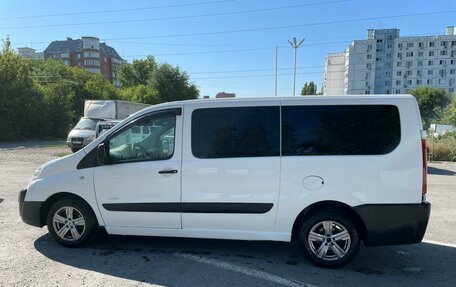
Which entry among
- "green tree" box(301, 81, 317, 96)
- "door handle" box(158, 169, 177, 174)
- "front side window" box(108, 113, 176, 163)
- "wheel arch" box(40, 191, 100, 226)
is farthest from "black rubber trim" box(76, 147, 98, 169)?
"green tree" box(301, 81, 317, 96)

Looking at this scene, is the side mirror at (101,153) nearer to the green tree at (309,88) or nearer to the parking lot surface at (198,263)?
the parking lot surface at (198,263)

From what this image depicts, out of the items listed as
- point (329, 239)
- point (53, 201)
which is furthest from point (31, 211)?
point (329, 239)

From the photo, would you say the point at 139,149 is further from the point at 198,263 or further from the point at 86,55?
the point at 86,55

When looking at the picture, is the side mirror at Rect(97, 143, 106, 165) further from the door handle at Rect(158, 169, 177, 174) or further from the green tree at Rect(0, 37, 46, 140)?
the green tree at Rect(0, 37, 46, 140)

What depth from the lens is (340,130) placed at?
4.61m

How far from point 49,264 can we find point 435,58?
13072 cm

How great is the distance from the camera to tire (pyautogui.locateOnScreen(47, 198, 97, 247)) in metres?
5.17

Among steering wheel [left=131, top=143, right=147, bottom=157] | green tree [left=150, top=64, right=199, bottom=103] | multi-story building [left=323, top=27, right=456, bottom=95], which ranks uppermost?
multi-story building [left=323, top=27, right=456, bottom=95]

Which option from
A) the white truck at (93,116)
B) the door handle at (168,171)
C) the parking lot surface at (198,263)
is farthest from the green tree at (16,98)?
the door handle at (168,171)

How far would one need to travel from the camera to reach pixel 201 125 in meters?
4.84

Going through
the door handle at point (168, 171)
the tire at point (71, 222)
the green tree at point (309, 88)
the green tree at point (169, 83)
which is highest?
the green tree at point (309, 88)

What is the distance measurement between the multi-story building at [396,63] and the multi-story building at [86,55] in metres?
70.7

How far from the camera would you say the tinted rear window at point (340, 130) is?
4543mm

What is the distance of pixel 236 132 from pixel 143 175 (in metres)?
1.30
